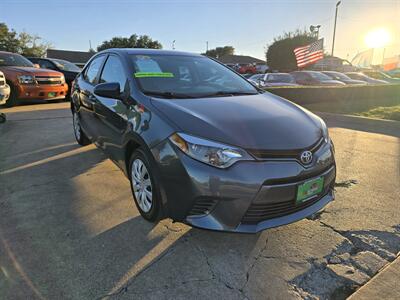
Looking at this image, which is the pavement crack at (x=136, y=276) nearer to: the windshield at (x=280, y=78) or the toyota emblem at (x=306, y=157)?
the toyota emblem at (x=306, y=157)

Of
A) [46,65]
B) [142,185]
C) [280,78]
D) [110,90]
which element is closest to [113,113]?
[110,90]

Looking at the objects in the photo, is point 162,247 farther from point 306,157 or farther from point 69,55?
point 69,55

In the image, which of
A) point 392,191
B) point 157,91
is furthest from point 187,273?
point 392,191

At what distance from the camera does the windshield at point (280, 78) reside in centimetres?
1523

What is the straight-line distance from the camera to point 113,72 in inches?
155

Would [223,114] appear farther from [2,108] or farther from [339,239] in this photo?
[2,108]

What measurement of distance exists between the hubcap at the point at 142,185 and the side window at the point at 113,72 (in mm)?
865

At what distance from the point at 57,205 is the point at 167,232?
1289mm

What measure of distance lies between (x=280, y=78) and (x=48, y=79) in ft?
31.7

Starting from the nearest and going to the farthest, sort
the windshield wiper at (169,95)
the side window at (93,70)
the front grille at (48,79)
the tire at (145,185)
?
1. the tire at (145,185)
2. the windshield wiper at (169,95)
3. the side window at (93,70)
4. the front grille at (48,79)

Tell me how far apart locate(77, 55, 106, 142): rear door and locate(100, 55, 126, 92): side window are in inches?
10.5

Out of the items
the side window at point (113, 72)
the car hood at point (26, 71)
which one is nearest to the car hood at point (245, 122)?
the side window at point (113, 72)

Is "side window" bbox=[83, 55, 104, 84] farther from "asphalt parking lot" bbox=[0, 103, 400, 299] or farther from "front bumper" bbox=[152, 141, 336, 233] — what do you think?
"front bumper" bbox=[152, 141, 336, 233]

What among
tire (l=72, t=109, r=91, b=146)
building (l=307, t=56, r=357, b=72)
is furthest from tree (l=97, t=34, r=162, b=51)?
tire (l=72, t=109, r=91, b=146)
